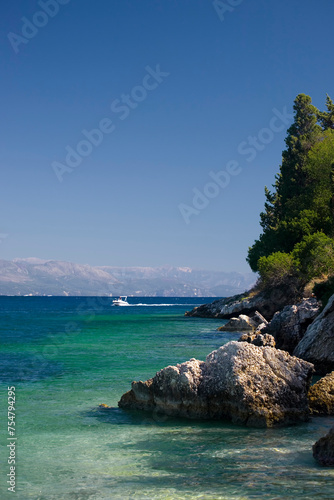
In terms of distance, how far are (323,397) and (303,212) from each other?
47768 millimetres

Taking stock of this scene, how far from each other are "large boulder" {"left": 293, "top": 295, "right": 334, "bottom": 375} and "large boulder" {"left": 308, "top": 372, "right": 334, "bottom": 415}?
20.8 ft

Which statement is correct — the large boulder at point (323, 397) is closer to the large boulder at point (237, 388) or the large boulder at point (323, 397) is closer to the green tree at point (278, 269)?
the large boulder at point (237, 388)

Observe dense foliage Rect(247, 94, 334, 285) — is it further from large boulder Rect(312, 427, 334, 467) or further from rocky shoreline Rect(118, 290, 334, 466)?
large boulder Rect(312, 427, 334, 467)

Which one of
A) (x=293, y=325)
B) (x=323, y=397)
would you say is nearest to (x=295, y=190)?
(x=293, y=325)

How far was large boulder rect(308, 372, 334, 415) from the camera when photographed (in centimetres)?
1542

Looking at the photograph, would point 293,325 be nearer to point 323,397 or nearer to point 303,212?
point 323,397

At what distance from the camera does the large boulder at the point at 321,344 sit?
73.4 feet

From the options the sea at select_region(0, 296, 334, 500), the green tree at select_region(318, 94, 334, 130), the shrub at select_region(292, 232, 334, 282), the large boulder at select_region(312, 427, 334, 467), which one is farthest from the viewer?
the green tree at select_region(318, 94, 334, 130)

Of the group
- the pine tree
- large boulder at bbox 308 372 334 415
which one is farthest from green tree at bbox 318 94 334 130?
large boulder at bbox 308 372 334 415

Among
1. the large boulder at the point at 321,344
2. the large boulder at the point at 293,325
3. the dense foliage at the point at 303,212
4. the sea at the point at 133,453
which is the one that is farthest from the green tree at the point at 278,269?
the sea at the point at 133,453

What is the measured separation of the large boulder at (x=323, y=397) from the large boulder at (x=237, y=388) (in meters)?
0.42

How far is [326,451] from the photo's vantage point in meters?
10.8

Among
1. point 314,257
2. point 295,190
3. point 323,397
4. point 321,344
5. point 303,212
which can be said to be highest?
point 295,190

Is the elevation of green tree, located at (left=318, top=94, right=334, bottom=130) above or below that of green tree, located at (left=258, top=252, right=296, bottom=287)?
above
